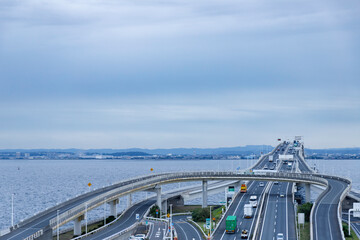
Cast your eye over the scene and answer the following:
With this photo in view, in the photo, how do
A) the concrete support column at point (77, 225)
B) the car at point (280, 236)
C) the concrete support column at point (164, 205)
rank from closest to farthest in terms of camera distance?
the car at point (280, 236), the concrete support column at point (77, 225), the concrete support column at point (164, 205)

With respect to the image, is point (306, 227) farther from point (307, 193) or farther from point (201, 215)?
point (307, 193)

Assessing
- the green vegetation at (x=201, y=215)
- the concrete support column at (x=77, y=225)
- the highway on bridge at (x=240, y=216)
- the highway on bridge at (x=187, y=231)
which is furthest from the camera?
the green vegetation at (x=201, y=215)

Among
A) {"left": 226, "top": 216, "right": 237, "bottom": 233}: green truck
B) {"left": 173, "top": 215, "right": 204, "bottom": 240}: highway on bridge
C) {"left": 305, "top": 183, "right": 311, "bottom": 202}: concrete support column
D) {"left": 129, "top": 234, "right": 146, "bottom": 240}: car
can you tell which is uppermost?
{"left": 305, "top": 183, "right": 311, "bottom": 202}: concrete support column

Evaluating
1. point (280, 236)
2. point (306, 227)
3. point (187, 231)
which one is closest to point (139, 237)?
point (187, 231)

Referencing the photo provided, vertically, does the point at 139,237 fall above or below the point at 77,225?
below

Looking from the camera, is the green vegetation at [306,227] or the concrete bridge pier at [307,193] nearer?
the green vegetation at [306,227]

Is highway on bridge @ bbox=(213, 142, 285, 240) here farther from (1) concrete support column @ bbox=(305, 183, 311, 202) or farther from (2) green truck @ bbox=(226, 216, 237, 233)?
(1) concrete support column @ bbox=(305, 183, 311, 202)

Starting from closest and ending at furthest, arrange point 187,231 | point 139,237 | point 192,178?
1. point 139,237
2. point 187,231
3. point 192,178

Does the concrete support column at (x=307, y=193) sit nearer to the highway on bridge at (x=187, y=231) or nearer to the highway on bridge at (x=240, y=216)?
the highway on bridge at (x=240, y=216)

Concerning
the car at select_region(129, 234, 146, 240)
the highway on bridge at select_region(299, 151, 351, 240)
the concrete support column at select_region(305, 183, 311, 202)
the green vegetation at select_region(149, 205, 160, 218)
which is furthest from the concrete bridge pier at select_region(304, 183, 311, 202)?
the car at select_region(129, 234, 146, 240)

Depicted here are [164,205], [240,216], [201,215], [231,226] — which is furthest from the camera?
[164,205]

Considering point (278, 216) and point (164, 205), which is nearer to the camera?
point (278, 216)

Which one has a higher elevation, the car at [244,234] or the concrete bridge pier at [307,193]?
the concrete bridge pier at [307,193]

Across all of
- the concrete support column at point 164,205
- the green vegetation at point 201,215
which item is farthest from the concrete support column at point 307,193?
the green vegetation at point 201,215
